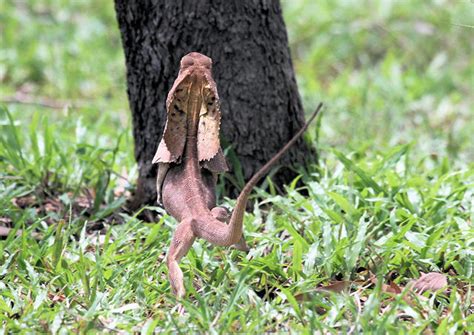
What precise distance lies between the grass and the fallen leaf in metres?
0.05

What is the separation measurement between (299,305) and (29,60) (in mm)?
4829

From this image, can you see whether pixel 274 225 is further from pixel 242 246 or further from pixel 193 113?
pixel 193 113

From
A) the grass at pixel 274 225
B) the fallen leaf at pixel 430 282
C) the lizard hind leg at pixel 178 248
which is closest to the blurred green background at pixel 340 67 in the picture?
the grass at pixel 274 225

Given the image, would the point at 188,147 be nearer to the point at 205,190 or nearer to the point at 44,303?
the point at 205,190

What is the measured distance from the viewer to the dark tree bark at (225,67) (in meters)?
4.51

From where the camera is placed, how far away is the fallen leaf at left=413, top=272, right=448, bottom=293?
3678 mm

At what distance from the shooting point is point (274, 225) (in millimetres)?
4332

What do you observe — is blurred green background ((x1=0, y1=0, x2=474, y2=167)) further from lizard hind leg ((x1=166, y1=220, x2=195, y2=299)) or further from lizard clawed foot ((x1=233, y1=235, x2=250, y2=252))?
lizard hind leg ((x1=166, y1=220, x2=195, y2=299))

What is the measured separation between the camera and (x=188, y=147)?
372cm

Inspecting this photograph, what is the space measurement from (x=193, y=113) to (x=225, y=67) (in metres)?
0.93

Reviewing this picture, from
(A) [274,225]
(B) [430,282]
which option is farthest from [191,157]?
(B) [430,282]

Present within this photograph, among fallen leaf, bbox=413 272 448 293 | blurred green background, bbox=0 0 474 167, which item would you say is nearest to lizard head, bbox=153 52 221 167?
fallen leaf, bbox=413 272 448 293

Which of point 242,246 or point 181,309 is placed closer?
point 181,309

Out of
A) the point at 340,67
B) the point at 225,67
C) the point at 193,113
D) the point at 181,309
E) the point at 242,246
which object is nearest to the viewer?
the point at 181,309
